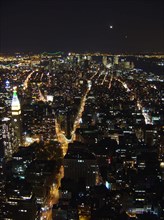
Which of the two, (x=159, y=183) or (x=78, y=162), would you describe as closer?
(x=159, y=183)

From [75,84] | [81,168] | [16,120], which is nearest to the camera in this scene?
[81,168]

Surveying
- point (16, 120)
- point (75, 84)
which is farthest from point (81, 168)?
point (75, 84)

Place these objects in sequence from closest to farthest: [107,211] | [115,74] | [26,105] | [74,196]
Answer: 1. [107,211]
2. [74,196]
3. [26,105]
4. [115,74]

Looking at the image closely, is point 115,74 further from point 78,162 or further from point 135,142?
point 78,162

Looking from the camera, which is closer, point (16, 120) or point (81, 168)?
point (81, 168)

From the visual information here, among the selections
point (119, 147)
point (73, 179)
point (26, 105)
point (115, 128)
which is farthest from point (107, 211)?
point (26, 105)

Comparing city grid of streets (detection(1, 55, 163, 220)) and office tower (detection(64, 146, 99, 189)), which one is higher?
city grid of streets (detection(1, 55, 163, 220))

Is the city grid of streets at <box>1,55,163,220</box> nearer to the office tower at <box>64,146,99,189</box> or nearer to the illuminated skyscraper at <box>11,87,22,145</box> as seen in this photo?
the office tower at <box>64,146,99,189</box>

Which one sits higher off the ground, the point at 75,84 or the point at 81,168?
the point at 75,84

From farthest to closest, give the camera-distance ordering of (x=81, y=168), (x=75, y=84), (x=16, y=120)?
(x=75, y=84)
(x=16, y=120)
(x=81, y=168)

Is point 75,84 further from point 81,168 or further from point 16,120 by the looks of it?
point 81,168

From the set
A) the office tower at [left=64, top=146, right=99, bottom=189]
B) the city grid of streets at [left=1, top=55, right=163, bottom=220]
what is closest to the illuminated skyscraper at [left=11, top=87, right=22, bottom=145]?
the city grid of streets at [left=1, top=55, right=163, bottom=220]
